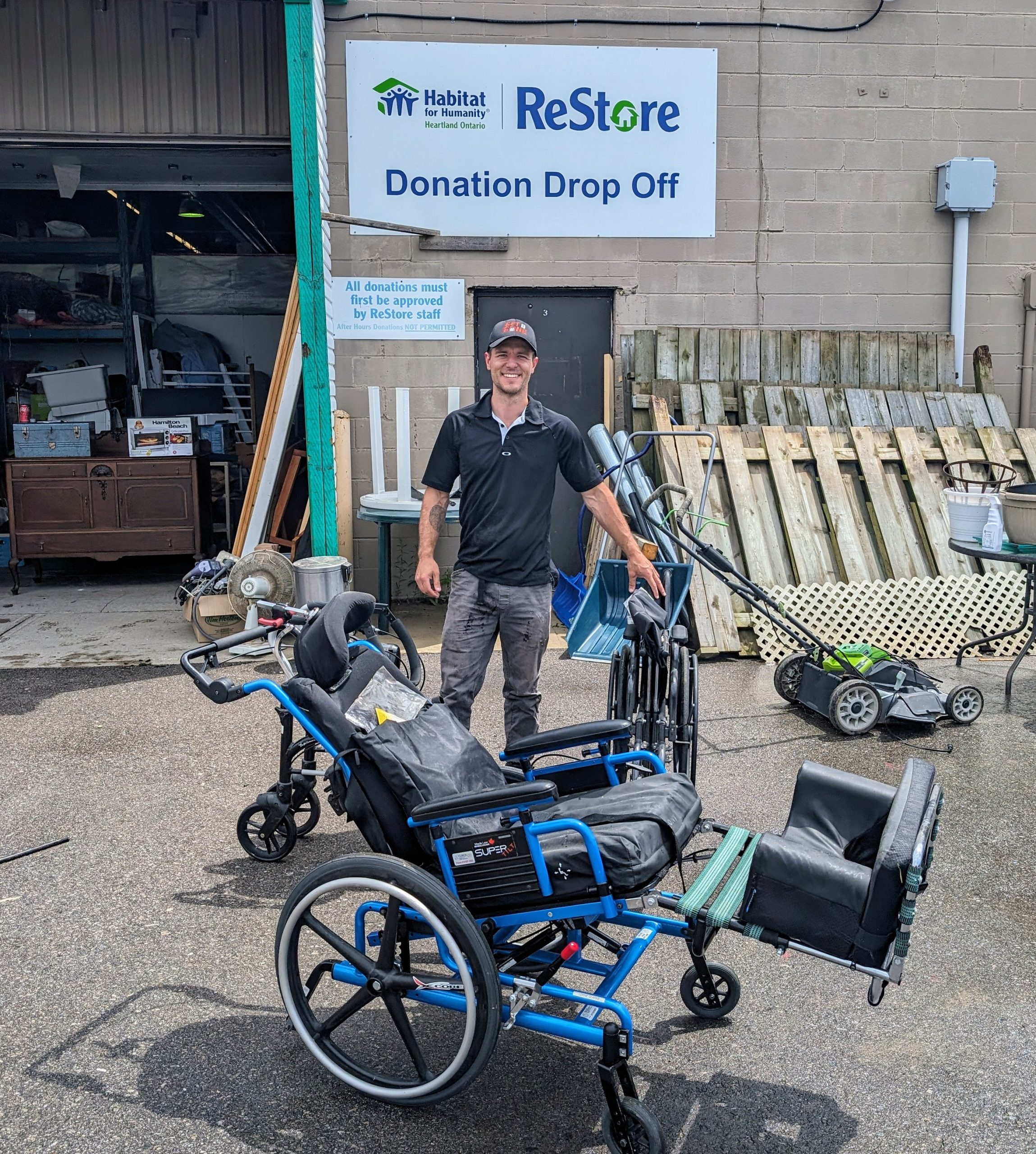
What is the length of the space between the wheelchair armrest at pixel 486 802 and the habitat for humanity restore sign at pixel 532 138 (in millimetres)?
6639

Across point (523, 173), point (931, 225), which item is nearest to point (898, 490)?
point (931, 225)

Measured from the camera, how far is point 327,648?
3.24m

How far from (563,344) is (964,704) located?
4.51 m

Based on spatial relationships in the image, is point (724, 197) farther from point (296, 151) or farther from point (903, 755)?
point (903, 755)

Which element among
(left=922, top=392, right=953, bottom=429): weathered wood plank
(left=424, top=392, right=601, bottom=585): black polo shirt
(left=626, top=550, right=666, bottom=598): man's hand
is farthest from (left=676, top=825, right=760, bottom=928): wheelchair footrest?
(left=922, top=392, right=953, bottom=429): weathered wood plank

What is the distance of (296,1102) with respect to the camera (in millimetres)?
2682

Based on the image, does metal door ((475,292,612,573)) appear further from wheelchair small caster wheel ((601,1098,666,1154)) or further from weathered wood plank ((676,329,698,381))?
wheelchair small caster wheel ((601,1098,666,1154))

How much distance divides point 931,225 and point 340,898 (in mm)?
7687

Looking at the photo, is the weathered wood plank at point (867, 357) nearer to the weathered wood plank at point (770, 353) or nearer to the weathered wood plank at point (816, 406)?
the weathered wood plank at point (816, 406)

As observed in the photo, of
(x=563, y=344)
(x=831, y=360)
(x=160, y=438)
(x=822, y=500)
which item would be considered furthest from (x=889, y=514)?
(x=160, y=438)

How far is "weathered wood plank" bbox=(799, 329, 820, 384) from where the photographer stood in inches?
344

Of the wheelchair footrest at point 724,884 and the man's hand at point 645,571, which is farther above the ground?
the man's hand at point 645,571

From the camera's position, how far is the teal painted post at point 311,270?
7.12 metres

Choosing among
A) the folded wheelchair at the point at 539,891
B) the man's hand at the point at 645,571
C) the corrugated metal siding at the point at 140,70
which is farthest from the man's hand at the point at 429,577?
the corrugated metal siding at the point at 140,70
